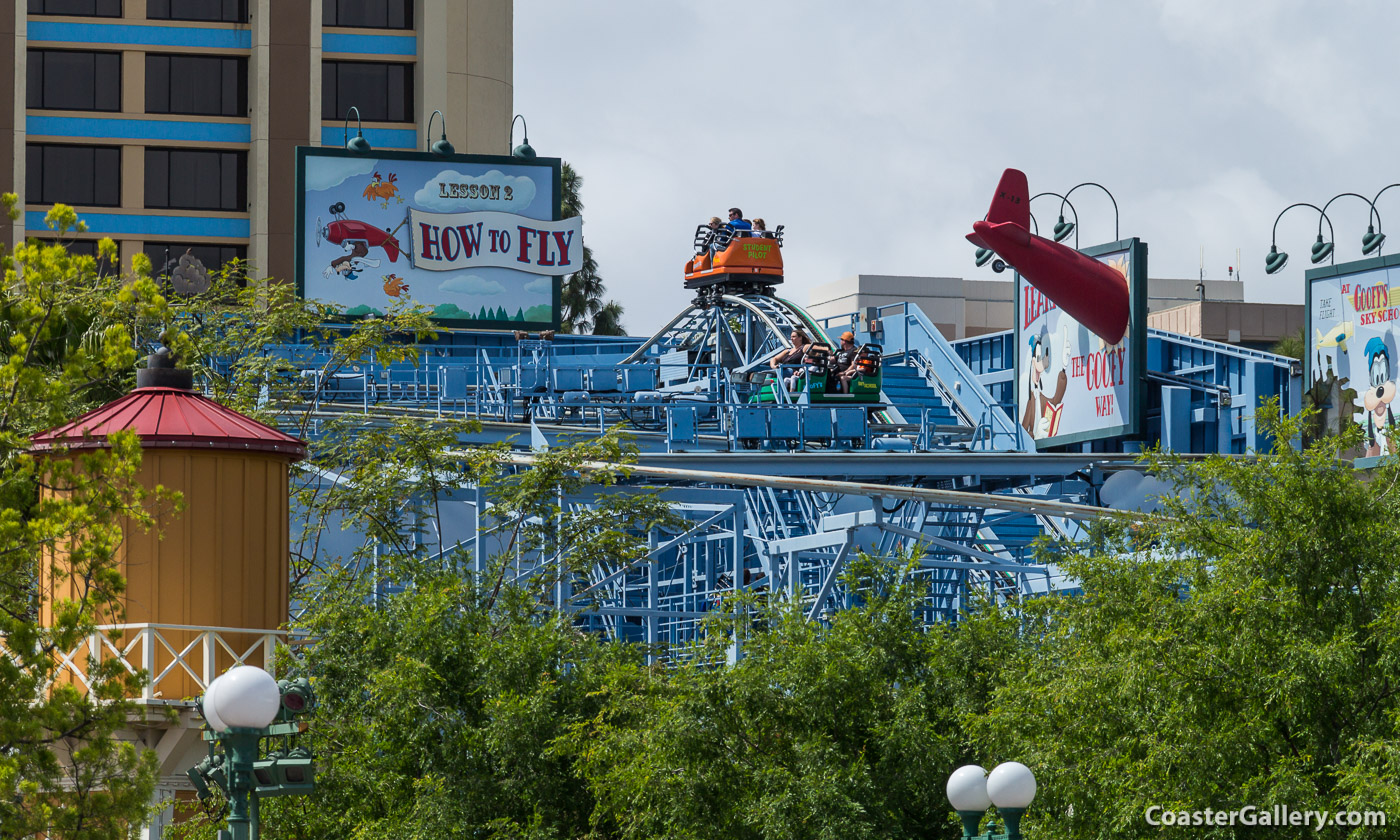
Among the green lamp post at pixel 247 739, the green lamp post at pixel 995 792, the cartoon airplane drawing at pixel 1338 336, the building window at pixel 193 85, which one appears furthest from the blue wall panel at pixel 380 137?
the green lamp post at pixel 247 739

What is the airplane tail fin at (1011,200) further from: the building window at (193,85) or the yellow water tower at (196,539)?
the building window at (193,85)

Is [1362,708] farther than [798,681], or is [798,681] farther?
[798,681]

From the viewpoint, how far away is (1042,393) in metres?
49.1

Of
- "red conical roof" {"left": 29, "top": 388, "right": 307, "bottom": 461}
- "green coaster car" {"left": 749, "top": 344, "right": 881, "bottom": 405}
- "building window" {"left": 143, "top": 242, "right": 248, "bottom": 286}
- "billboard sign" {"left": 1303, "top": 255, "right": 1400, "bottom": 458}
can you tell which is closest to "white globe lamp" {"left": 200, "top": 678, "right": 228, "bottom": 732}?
"red conical roof" {"left": 29, "top": 388, "right": 307, "bottom": 461}

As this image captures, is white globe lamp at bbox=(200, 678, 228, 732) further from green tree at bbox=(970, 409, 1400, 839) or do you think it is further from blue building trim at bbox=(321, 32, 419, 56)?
blue building trim at bbox=(321, 32, 419, 56)

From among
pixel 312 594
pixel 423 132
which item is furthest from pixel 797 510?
pixel 423 132

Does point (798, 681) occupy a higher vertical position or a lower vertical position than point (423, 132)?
lower

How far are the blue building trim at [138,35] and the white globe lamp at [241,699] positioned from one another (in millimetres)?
63558

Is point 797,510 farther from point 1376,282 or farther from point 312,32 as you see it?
point 312,32

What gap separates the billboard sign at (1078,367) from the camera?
44875 mm

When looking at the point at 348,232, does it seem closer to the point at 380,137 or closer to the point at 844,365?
the point at 844,365

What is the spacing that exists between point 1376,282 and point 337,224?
2426 cm

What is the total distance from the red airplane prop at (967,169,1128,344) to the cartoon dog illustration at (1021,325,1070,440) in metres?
1.55

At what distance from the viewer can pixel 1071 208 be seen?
47188 millimetres
